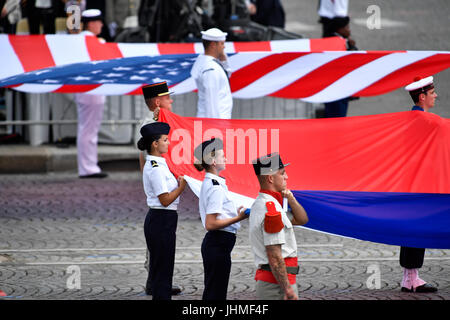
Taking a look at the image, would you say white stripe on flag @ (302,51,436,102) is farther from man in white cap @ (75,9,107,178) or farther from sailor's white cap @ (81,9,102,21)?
sailor's white cap @ (81,9,102,21)

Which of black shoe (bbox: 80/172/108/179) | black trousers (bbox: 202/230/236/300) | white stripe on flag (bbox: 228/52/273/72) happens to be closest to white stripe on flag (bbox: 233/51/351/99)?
white stripe on flag (bbox: 228/52/273/72)

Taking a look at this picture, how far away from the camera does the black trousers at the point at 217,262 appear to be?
248 inches

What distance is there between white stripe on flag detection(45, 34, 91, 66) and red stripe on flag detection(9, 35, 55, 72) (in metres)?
0.08

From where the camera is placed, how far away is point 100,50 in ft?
40.1

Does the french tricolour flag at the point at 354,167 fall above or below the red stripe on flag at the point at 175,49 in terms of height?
below

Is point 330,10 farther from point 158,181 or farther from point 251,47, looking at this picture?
point 158,181

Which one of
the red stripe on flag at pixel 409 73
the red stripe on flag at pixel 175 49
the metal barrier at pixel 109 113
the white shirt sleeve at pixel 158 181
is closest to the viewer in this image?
the white shirt sleeve at pixel 158 181

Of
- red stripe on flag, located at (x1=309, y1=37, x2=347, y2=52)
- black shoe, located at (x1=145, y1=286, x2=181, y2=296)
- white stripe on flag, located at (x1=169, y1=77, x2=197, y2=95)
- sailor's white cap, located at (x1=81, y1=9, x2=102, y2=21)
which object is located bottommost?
black shoe, located at (x1=145, y1=286, x2=181, y2=296)

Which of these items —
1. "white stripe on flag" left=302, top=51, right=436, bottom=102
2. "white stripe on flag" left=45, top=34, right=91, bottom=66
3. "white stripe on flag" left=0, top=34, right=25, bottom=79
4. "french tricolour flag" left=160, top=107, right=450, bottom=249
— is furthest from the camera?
"white stripe on flag" left=45, top=34, right=91, bottom=66

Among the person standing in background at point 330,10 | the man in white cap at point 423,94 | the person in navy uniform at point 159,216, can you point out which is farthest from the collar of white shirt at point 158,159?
the person standing in background at point 330,10

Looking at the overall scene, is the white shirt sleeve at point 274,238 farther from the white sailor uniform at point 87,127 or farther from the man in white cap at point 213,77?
the white sailor uniform at point 87,127

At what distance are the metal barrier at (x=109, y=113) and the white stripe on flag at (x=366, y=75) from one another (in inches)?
127

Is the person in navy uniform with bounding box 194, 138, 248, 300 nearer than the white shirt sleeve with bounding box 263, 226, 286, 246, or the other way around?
the white shirt sleeve with bounding box 263, 226, 286, 246

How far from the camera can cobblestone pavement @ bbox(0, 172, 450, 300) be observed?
24.8 feet
